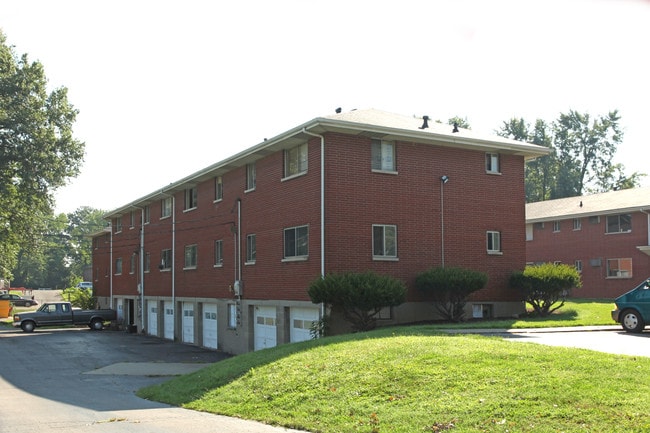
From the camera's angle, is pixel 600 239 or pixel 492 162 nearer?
pixel 492 162

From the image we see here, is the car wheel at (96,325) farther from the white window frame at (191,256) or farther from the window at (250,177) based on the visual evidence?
the window at (250,177)

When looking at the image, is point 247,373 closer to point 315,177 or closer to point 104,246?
point 315,177

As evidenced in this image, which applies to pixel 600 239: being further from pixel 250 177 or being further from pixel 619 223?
pixel 250 177

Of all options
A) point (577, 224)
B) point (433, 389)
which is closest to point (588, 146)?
point (577, 224)

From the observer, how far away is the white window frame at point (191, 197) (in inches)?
1360

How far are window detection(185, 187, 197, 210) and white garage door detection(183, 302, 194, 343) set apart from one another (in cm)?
496

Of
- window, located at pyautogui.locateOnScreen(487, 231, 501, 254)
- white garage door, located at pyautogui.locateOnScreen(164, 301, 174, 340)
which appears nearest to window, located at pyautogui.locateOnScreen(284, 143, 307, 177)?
window, located at pyautogui.locateOnScreen(487, 231, 501, 254)

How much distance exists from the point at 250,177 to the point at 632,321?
583 inches

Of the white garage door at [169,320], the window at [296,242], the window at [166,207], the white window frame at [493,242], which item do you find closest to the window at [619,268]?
the white window frame at [493,242]

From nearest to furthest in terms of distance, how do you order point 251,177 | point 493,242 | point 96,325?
point 493,242 → point 251,177 → point 96,325

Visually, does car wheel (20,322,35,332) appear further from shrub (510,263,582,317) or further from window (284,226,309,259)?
shrub (510,263,582,317)

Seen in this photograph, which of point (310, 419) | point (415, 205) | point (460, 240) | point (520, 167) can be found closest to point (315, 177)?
point (415, 205)

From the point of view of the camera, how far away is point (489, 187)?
→ 25953mm

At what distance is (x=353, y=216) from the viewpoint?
2273 centimetres
